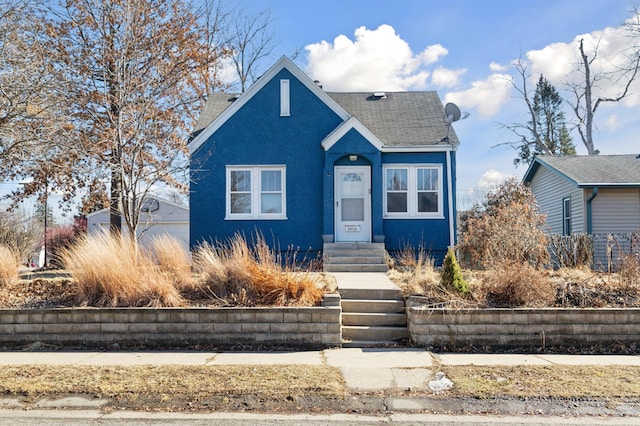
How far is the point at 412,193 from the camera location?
14633 millimetres

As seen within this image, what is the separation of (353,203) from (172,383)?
943 centimetres

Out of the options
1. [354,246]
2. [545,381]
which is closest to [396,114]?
[354,246]

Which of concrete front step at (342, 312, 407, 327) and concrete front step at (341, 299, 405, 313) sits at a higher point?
concrete front step at (341, 299, 405, 313)

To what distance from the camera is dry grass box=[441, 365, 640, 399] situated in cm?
543

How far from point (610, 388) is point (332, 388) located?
9.94 feet

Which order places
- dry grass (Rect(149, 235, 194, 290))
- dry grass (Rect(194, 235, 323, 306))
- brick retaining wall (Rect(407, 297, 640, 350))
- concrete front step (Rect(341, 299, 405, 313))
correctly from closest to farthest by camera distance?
1. brick retaining wall (Rect(407, 297, 640, 350))
2. dry grass (Rect(194, 235, 323, 306))
3. concrete front step (Rect(341, 299, 405, 313))
4. dry grass (Rect(149, 235, 194, 290))

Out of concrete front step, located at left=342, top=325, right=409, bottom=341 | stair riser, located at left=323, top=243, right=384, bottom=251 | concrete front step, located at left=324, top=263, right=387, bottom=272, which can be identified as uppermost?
stair riser, located at left=323, top=243, right=384, bottom=251

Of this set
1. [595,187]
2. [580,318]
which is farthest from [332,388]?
[595,187]

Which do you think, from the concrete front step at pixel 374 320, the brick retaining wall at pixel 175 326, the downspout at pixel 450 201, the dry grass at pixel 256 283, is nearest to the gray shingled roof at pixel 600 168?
the downspout at pixel 450 201

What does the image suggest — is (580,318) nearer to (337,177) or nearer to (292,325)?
(292,325)

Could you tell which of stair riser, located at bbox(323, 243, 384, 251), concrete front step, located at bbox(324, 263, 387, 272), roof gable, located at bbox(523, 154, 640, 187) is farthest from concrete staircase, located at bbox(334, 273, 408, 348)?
roof gable, located at bbox(523, 154, 640, 187)

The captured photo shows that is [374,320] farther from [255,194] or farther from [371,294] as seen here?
[255,194]

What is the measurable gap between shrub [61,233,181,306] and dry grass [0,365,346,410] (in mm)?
1804

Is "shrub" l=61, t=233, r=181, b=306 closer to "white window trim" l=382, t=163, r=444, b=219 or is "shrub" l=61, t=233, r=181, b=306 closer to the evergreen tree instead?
"white window trim" l=382, t=163, r=444, b=219
